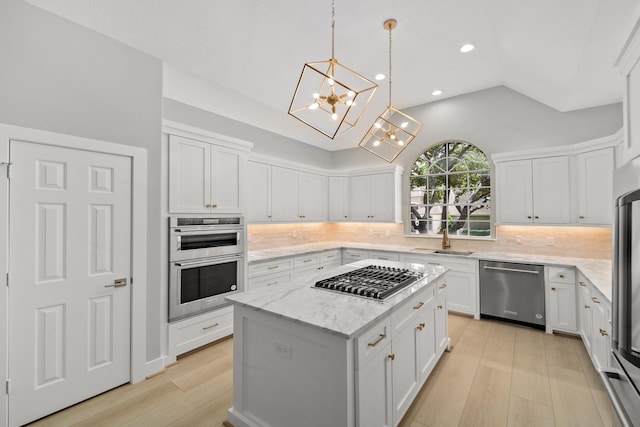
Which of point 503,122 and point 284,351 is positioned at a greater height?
point 503,122

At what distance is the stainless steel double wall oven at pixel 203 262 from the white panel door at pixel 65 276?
1.42ft

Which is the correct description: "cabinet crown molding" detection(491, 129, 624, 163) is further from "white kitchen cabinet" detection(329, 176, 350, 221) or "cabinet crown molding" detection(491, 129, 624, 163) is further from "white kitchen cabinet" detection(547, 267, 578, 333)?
"white kitchen cabinet" detection(329, 176, 350, 221)

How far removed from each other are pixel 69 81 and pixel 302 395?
2866mm

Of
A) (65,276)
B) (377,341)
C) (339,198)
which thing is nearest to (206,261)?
(65,276)

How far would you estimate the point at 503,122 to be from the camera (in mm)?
4422

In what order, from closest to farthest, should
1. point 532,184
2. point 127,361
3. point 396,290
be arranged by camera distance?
point 396,290, point 127,361, point 532,184

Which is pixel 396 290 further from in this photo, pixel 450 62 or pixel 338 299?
pixel 450 62

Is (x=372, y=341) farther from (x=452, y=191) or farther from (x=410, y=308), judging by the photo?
(x=452, y=191)

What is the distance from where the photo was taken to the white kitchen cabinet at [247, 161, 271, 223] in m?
4.14

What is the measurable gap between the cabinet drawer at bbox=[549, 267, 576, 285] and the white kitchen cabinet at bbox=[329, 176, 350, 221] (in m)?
3.20

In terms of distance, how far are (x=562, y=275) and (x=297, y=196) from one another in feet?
12.6

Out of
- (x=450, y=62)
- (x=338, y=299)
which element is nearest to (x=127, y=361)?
(x=338, y=299)

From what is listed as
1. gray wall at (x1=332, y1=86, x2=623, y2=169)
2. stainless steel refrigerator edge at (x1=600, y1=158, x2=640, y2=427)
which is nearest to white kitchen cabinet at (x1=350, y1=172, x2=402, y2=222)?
gray wall at (x1=332, y1=86, x2=623, y2=169)

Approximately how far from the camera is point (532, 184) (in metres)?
3.89
